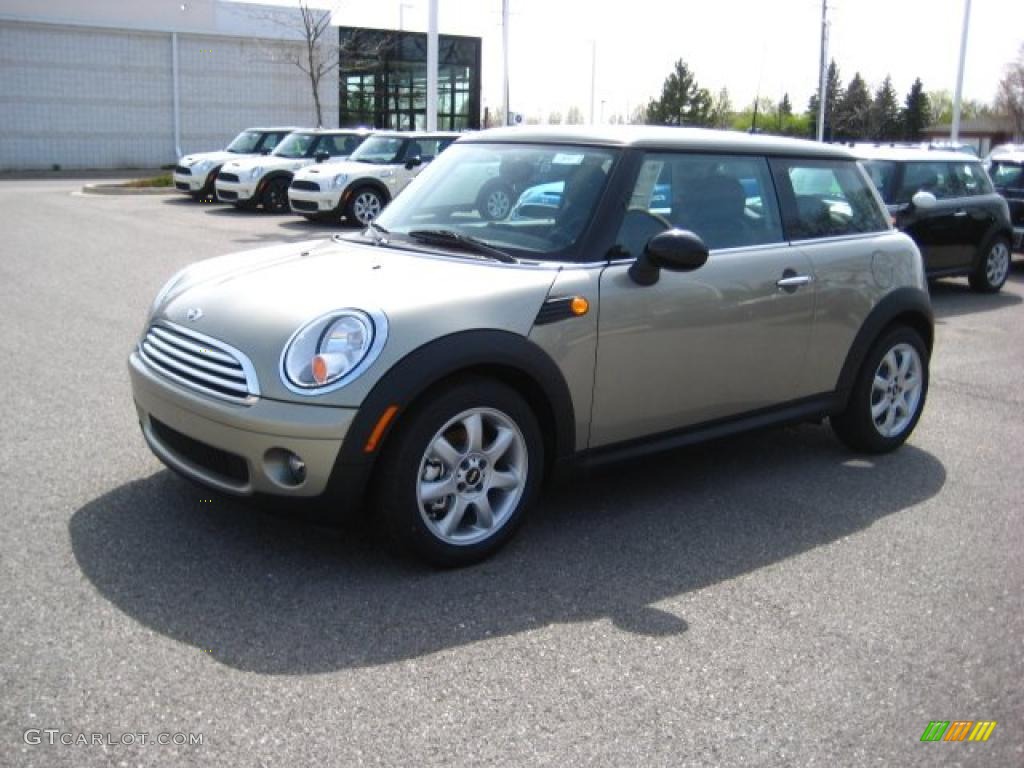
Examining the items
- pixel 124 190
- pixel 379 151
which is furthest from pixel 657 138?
pixel 124 190

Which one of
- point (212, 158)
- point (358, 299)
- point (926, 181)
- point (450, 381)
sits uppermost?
point (212, 158)

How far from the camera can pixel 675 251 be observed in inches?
164

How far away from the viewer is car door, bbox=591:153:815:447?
433 cm

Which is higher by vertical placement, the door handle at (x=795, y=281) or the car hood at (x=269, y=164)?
the car hood at (x=269, y=164)

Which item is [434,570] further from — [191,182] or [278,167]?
[191,182]

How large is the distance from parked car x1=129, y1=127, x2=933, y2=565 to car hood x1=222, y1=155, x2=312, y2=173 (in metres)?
15.9

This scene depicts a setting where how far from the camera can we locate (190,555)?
3961 millimetres

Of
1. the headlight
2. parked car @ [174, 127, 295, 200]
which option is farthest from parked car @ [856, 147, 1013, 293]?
parked car @ [174, 127, 295, 200]

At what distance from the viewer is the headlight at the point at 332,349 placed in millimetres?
3646

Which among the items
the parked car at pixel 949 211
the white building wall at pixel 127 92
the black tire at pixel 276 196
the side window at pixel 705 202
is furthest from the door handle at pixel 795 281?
the white building wall at pixel 127 92

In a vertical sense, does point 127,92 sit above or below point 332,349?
above

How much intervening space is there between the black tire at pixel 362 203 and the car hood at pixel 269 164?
9.06 feet

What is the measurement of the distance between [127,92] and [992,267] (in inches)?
1321

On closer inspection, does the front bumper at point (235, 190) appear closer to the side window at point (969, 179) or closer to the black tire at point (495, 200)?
the side window at point (969, 179)
